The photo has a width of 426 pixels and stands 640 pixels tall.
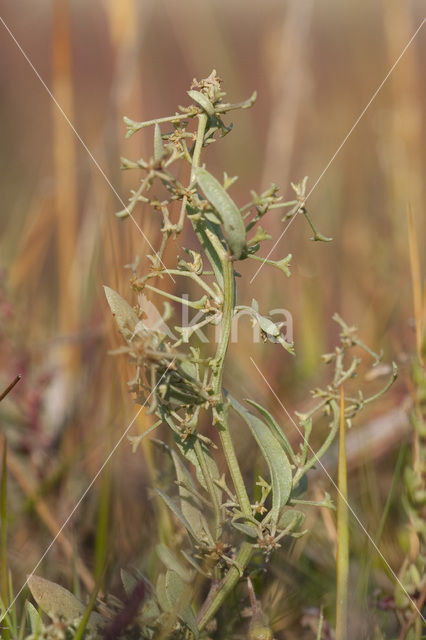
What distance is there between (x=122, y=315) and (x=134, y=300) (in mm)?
136

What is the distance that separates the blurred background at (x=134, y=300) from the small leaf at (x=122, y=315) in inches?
5.3

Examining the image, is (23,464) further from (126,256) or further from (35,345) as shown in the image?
(126,256)

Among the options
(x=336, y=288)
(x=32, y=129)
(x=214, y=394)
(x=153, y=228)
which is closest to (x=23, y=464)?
(x=153, y=228)

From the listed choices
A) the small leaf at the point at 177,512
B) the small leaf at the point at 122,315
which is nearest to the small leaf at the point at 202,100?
the small leaf at the point at 122,315

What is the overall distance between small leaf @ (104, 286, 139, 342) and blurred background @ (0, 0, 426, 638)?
0.44ft

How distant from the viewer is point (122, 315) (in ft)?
1.37

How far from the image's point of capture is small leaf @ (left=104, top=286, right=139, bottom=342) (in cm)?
41

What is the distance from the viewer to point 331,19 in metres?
5.26

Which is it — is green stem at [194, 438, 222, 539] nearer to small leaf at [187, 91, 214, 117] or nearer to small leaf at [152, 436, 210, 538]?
small leaf at [152, 436, 210, 538]

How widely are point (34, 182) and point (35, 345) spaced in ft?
2.98

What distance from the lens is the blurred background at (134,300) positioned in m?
0.65

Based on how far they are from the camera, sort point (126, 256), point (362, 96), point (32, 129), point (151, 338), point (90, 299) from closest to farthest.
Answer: point (151, 338) → point (126, 256) → point (90, 299) → point (362, 96) → point (32, 129)

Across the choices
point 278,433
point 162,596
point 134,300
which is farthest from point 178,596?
point 134,300

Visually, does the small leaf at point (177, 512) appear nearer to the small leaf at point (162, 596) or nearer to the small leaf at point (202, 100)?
the small leaf at point (162, 596)
